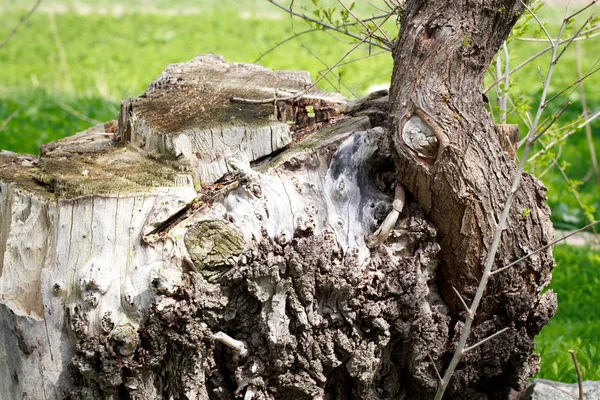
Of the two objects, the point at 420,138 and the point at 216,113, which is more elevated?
the point at 216,113

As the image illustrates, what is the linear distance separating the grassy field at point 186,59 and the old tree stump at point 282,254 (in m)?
0.96

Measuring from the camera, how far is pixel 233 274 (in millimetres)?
2537

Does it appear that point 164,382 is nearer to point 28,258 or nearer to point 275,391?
point 275,391

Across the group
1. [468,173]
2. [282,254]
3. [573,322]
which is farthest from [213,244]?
[573,322]

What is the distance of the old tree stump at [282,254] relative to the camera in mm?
2508

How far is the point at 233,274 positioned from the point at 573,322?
2.89 metres

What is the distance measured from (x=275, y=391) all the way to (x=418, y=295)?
2.03 feet

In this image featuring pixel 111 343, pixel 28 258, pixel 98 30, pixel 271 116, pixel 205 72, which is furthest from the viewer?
pixel 98 30

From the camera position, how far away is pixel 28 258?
261 cm

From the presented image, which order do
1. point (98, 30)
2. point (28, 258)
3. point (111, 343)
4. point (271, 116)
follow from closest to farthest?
point (111, 343) < point (28, 258) < point (271, 116) < point (98, 30)

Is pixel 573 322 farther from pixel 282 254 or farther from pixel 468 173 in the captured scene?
pixel 282 254

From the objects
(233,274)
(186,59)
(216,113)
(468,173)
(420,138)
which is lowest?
(233,274)

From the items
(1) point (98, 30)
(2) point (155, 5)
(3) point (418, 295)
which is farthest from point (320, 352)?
(2) point (155, 5)

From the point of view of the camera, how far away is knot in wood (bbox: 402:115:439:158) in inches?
106
